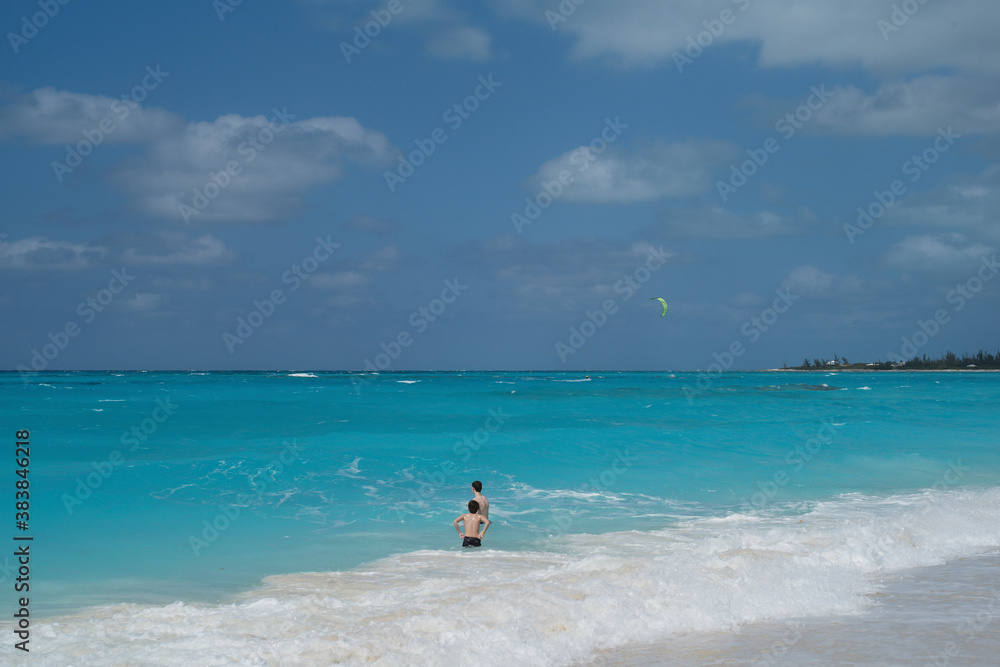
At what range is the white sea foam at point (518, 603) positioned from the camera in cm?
579

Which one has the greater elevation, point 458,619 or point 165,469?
point 165,469

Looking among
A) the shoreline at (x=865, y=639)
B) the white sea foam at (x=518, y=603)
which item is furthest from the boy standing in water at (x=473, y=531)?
the shoreline at (x=865, y=639)

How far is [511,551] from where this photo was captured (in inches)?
391

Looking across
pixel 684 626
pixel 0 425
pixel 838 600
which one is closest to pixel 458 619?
pixel 684 626

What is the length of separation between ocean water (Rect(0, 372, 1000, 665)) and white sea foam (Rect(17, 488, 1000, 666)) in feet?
0.11

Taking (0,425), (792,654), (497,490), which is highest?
(0,425)

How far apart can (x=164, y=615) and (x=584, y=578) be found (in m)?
4.35

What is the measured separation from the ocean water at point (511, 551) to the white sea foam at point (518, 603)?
33 mm

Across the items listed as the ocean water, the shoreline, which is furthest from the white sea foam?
the shoreline

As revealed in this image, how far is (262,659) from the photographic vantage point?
5559 millimetres

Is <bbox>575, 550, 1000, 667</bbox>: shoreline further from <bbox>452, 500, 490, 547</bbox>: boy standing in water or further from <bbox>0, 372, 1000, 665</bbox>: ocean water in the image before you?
<bbox>452, 500, 490, 547</bbox>: boy standing in water

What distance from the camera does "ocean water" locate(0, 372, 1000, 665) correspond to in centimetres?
598

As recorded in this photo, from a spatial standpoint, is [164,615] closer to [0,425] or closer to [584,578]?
[584,578]

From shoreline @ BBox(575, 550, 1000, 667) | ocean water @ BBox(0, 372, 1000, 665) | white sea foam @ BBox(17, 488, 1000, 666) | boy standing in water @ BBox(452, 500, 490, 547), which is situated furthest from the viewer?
boy standing in water @ BBox(452, 500, 490, 547)
